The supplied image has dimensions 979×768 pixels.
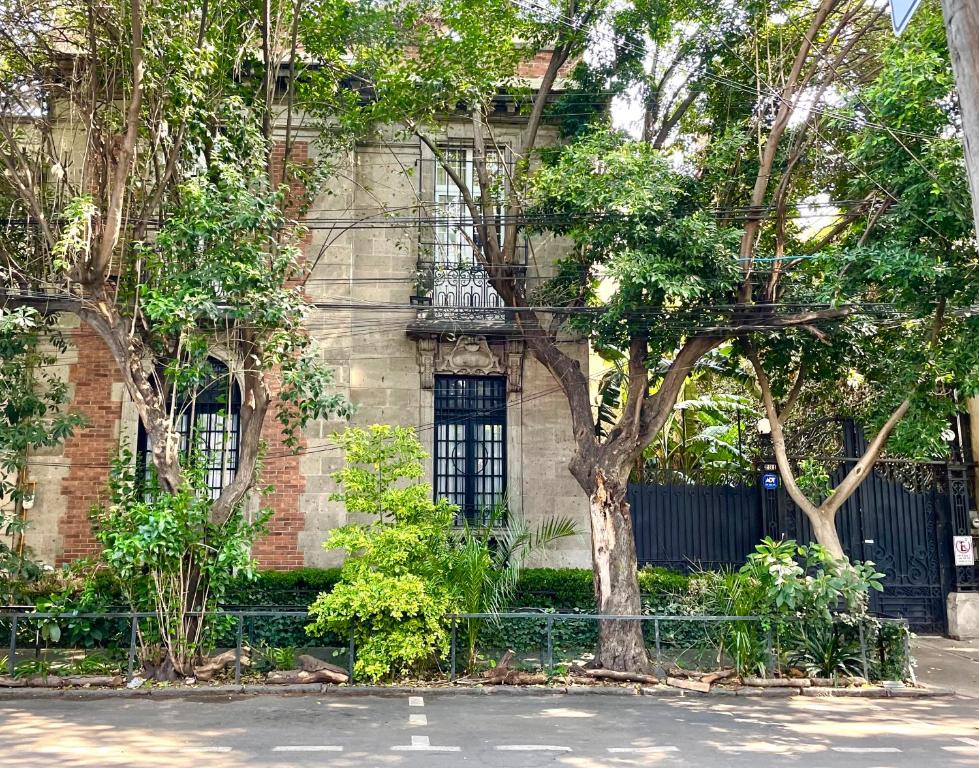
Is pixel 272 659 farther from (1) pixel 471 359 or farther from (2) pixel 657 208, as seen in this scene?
(2) pixel 657 208

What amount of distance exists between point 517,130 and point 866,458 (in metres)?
8.48

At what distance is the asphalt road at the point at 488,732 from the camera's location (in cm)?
768

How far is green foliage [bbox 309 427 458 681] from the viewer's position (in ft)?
34.4

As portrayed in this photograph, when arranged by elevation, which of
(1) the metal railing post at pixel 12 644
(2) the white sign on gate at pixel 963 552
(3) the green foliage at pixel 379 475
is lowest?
(1) the metal railing post at pixel 12 644

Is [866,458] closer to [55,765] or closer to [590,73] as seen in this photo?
[590,73]

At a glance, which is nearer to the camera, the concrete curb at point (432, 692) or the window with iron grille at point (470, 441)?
the concrete curb at point (432, 692)

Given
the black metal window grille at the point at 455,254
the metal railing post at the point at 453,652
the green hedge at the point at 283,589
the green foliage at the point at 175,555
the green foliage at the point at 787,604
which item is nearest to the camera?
the green foliage at the point at 175,555

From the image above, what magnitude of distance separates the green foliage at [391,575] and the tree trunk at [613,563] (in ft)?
6.93

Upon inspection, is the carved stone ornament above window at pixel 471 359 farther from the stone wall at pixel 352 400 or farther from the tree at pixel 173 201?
the tree at pixel 173 201

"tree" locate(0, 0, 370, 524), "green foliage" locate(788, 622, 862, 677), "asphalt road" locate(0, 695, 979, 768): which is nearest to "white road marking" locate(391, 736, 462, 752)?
"asphalt road" locate(0, 695, 979, 768)

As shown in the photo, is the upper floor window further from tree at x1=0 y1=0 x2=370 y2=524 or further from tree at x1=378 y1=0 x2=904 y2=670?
tree at x1=0 y1=0 x2=370 y2=524

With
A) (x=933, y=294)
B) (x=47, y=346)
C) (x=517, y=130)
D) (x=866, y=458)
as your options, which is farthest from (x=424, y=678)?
(x=517, y=130)

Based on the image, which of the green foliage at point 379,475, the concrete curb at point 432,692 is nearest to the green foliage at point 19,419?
the concrete curb at point 432,692

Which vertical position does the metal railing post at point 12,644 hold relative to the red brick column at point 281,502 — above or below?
below
